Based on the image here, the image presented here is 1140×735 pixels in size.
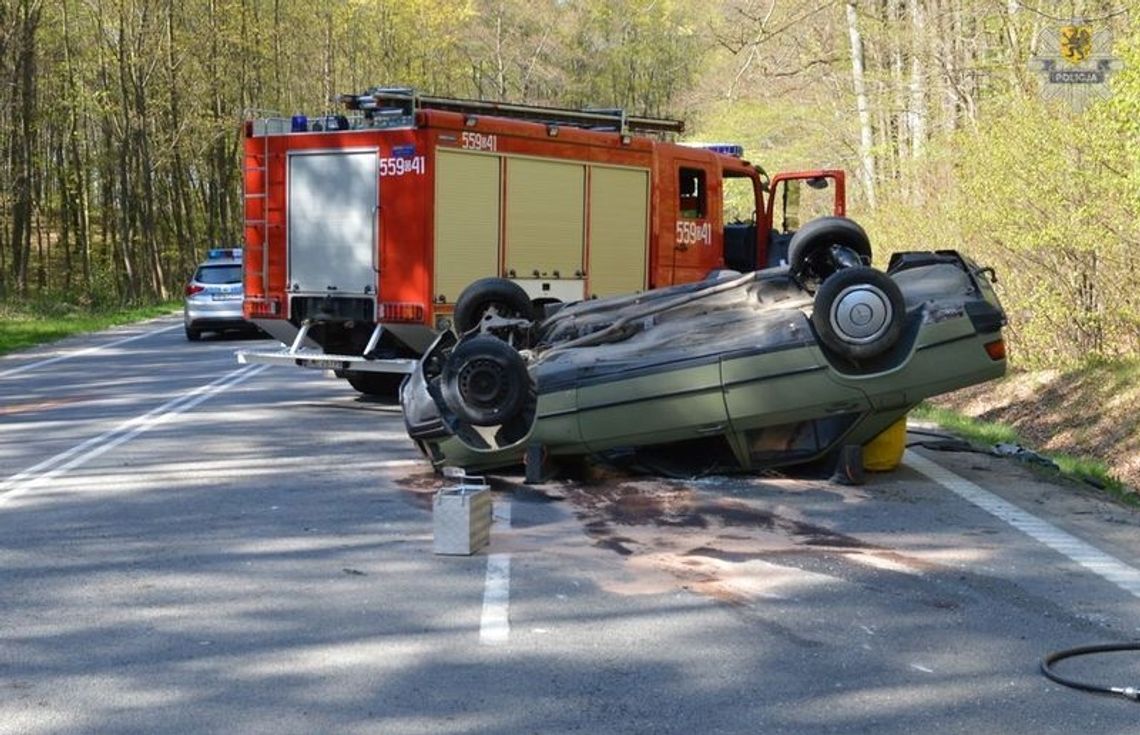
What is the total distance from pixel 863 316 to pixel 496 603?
12.0 ft

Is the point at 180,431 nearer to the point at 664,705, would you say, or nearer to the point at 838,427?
the point at 838,427

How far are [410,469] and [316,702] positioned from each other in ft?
17.2

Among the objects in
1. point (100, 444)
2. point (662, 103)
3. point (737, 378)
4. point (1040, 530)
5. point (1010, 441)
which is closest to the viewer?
point (1040, 530)

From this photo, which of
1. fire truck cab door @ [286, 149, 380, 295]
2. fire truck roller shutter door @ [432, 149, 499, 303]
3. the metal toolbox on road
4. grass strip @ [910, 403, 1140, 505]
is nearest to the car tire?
grass strip @ [910, 403, 1140, 505]

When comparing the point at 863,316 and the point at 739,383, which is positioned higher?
the point at 863,316

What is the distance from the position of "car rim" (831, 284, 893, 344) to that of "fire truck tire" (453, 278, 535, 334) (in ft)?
11.4

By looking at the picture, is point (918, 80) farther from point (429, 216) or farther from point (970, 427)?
point (429, 216)

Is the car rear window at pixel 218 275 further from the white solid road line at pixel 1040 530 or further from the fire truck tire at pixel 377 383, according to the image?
the white solid road line at pixel 1040 530

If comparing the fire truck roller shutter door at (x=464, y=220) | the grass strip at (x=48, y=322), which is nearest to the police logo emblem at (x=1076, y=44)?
the fire truck roller shutter door at (x=464, y=220)

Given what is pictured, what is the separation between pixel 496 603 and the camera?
6336 millimetres

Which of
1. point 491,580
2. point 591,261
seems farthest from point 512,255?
point 491,580

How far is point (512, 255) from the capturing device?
552 inches

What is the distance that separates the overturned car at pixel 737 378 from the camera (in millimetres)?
8953

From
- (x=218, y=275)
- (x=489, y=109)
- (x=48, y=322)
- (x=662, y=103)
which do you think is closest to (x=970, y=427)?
(x=489, y=109)
